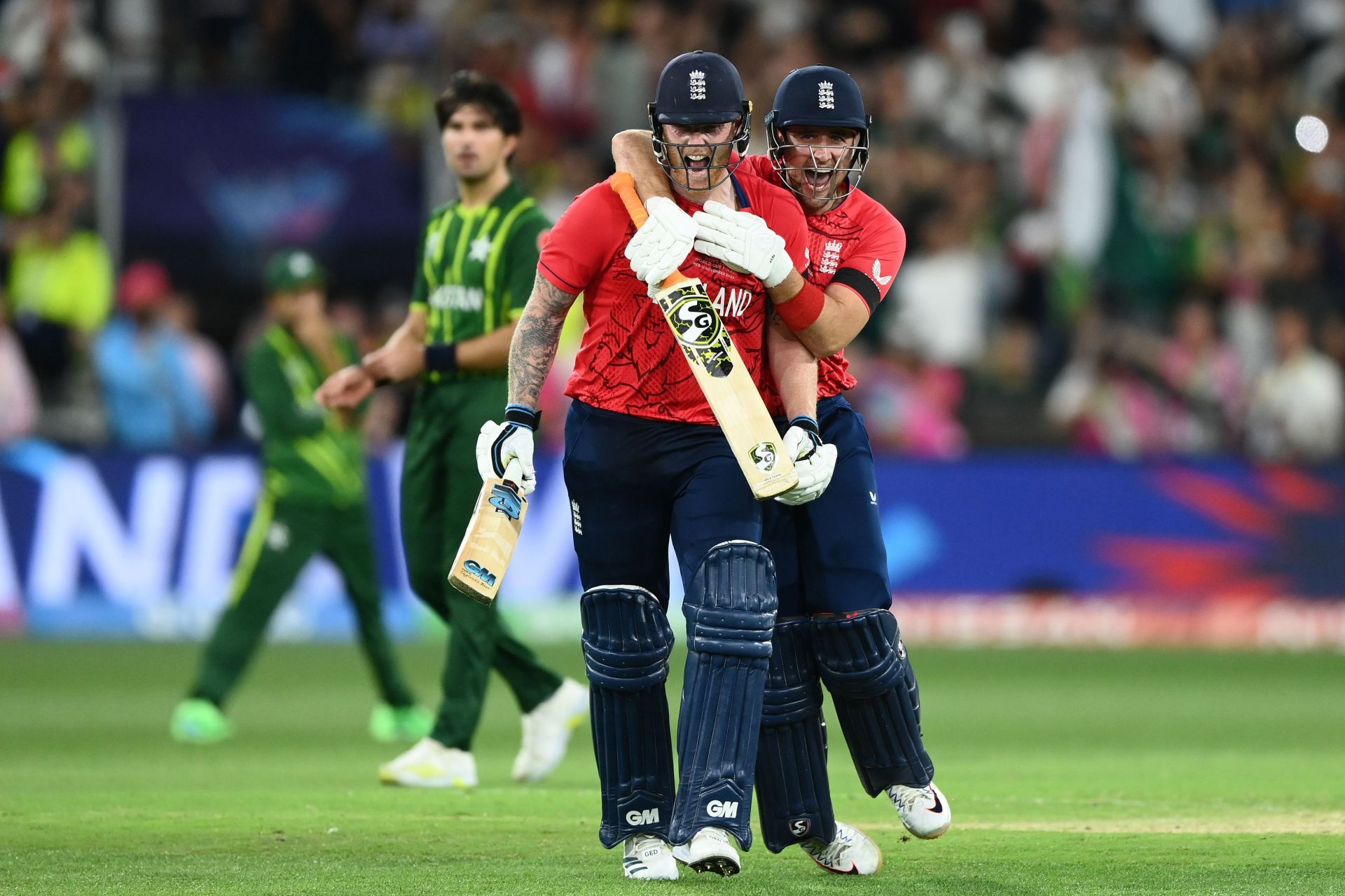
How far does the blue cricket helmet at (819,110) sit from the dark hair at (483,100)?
8.75ft

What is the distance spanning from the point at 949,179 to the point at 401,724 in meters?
9.63

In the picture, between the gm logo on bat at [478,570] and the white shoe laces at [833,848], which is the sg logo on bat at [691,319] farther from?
the white shoe laces at [833,848]

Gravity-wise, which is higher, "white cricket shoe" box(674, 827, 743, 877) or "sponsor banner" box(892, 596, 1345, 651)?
"white cricket shoe" box(674, 827, 743, 877)

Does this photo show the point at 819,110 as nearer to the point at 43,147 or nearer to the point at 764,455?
the point at 764,455

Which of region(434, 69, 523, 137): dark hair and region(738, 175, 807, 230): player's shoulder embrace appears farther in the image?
region(434, 69, 523, 137): dark hair

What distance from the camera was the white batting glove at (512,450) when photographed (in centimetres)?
578

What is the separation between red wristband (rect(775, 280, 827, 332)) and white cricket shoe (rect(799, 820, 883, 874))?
150 centimetres

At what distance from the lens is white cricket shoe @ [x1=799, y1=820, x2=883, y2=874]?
19.5ft

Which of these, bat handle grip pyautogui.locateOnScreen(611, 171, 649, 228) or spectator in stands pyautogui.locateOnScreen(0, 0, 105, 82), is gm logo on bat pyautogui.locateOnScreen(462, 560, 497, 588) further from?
spectator in stands pyautogui.locateOnScreen(0, 0, 105, 82)

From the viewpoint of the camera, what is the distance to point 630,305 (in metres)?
5.77

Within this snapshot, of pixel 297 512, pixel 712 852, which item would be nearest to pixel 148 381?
pixel 297 512

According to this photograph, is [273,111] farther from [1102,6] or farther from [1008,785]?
[1008,785]

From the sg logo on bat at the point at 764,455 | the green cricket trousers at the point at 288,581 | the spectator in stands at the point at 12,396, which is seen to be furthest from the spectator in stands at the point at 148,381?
the sg logo on bat at the point at 764,455

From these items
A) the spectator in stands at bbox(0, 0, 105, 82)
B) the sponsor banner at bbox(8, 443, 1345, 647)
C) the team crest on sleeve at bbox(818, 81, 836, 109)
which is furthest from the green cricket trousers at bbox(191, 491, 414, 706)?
the spectator in stands at bbox(0, 0, 105, 82)
